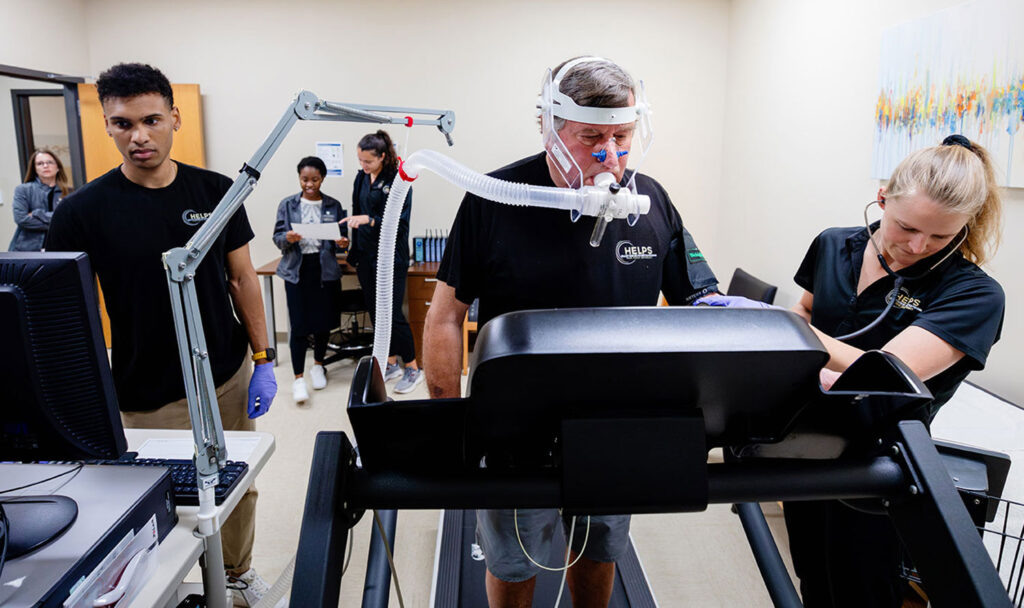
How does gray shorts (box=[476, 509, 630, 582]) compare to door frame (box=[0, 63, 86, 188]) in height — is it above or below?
below

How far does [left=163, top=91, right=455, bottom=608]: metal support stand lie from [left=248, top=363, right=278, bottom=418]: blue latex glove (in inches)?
26.2

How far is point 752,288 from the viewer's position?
144 inches

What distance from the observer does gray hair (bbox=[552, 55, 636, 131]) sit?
1.13 meters

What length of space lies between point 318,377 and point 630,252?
10.5ft

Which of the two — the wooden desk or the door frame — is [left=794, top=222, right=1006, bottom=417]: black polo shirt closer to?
the wooden desk

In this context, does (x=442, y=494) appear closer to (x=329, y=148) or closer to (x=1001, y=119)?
(x=1001, y=119)

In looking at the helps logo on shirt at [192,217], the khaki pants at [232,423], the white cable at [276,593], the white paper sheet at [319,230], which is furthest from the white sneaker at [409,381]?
the white cable at [276,593]

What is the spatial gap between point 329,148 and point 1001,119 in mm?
4099

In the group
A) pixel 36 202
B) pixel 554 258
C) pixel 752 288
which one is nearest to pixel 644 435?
pixel 554 258

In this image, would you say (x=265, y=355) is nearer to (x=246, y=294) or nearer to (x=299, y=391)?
(x=246, y=294)

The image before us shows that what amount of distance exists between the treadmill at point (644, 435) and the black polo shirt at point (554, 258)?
64 centimetres

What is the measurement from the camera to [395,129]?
15.4ft

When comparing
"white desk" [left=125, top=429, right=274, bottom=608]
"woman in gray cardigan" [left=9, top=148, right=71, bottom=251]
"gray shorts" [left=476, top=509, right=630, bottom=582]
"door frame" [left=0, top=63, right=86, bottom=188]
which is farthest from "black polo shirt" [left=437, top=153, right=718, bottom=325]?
"door frame" [left=0, top=63, right=86, bottom=188]

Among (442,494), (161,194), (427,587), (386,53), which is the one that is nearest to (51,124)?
(386,53)
